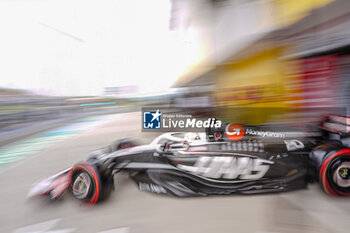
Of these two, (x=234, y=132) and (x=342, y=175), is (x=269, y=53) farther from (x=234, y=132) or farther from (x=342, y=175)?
(x=342, y=175)

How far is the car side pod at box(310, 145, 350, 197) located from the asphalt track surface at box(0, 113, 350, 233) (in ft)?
0.15

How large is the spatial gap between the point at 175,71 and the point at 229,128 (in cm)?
48

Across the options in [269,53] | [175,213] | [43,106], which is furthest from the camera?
[43,106]

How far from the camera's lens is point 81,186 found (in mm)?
1092

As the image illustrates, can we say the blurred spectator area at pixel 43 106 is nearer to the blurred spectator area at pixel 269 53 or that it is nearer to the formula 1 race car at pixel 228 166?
the formula 1 race car at pixel 228 166

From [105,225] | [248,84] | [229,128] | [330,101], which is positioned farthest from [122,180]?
[330,101]

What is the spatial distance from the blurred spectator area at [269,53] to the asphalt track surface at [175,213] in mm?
429

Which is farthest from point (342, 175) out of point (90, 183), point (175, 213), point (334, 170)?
point (90, 183)

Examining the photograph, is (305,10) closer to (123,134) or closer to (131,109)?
(131,109)

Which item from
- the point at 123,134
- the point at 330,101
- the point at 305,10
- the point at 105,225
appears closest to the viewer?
the point at 305,10

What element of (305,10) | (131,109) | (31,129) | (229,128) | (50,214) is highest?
(305,10)

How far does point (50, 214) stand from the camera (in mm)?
1026

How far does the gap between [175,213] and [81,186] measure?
1.81 ft

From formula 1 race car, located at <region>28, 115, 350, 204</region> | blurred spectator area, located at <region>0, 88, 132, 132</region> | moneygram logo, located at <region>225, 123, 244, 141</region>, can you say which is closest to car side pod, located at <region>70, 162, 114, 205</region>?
formula 1 race car, located at <region>28, 115, 350, 204</region>
